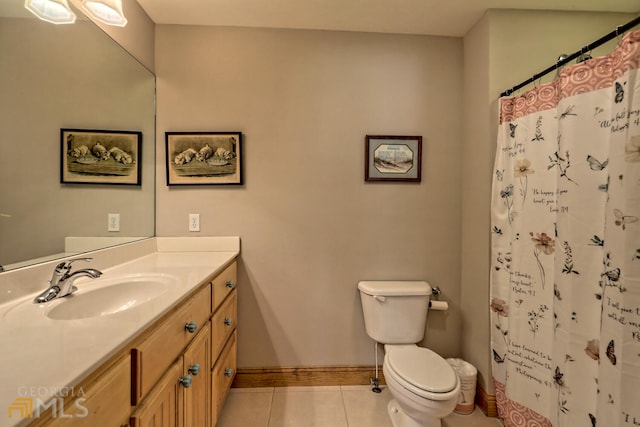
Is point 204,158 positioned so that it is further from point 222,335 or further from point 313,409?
point 313,409

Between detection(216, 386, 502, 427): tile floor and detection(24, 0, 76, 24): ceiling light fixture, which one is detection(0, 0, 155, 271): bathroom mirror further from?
detection(216, 386, 502, 427): tile floor

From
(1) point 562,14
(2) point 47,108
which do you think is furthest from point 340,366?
(1) point 562,14

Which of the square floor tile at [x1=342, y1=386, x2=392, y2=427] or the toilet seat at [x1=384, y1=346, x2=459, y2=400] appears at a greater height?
the toilet seat at [x1=384, y1=346, x2=459, y2=400]

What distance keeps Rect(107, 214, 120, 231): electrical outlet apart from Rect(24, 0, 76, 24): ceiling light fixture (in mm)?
909

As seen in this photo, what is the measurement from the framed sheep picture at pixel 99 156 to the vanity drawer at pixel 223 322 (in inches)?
37.4

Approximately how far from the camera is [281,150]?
5.90ft

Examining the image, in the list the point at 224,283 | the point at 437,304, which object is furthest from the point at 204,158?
the point at 437,304

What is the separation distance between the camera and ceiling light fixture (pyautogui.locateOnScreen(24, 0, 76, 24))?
3.30ft

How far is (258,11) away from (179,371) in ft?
6.48

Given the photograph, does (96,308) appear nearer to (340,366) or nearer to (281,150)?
(281,150)

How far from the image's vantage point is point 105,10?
122cm

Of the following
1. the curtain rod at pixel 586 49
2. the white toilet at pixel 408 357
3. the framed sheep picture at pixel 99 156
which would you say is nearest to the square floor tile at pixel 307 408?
the white toilet at pixel 408 357

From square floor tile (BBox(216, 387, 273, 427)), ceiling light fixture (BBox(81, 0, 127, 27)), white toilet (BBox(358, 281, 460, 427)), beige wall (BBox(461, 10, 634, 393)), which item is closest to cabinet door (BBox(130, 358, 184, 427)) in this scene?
square floor tile (BBox(216, 387, 273, 427))

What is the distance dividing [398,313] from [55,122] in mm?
2054
